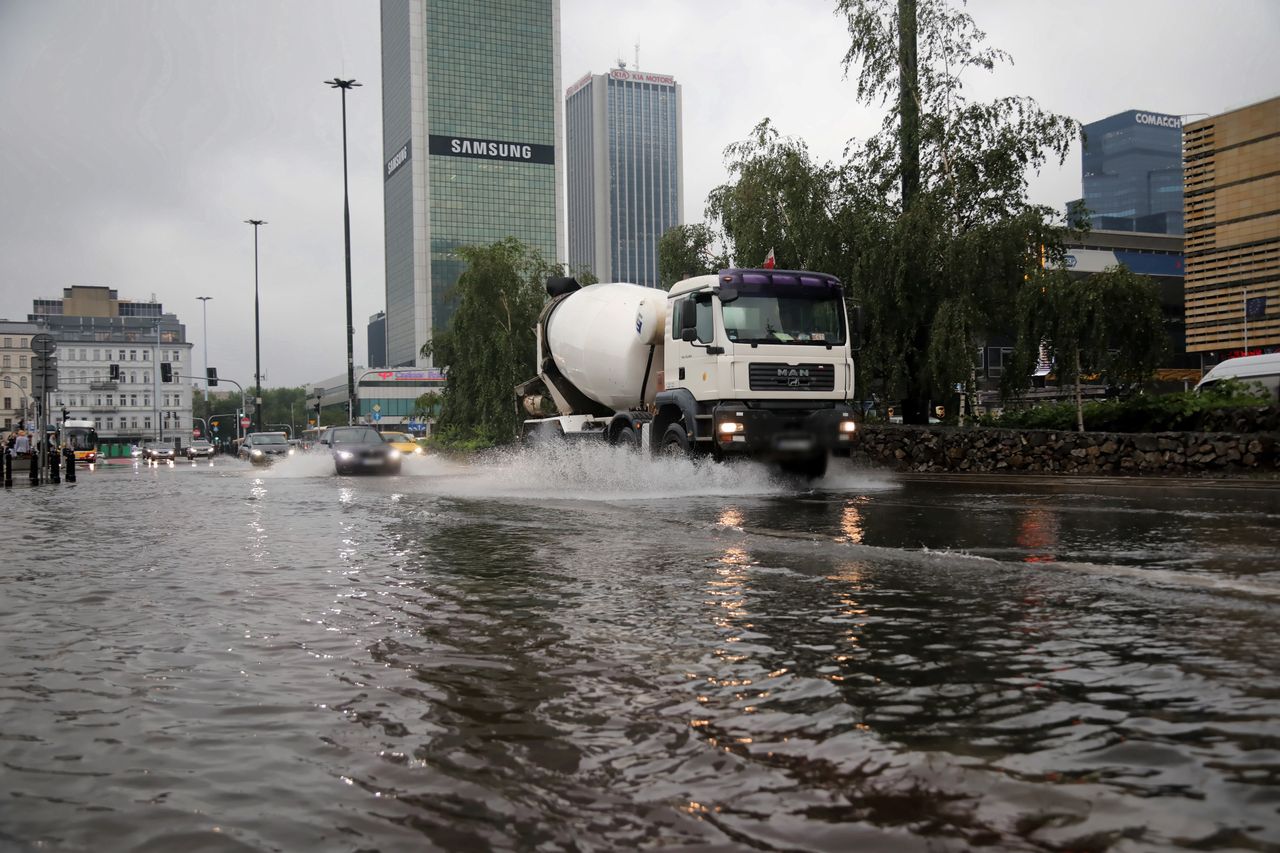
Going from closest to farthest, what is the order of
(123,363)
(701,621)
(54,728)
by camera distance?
(54,728), (701,621), (123,363)

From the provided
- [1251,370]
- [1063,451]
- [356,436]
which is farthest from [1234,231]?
[356,436]

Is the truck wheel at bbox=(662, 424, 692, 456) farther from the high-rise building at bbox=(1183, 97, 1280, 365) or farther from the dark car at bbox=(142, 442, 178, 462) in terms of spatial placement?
the high-rise building at bbox=(1183, 97, 1280, 365)

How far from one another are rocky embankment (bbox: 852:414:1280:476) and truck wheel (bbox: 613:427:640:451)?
7.51 m

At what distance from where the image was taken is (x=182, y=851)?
9.20 feet

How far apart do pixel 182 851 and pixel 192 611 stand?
411cm

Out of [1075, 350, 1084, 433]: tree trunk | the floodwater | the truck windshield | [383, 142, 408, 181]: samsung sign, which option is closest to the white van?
[1075, 350, 1084, 433]: tree trunk

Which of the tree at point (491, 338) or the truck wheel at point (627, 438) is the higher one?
the tree at point (491, 338)

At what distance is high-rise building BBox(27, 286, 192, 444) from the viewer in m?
151

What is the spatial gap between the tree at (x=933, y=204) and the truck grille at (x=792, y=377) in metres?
6.26

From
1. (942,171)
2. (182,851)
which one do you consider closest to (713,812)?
(182,851)

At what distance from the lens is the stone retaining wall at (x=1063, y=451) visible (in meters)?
18.3

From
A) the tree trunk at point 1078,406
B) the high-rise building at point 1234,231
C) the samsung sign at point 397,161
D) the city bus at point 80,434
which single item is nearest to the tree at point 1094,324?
the tree trunk at point 1078,406

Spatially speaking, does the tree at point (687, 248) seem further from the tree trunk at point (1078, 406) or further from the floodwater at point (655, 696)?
the floodwater at point (655, 696)

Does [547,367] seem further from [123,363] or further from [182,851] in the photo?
[123,363]
